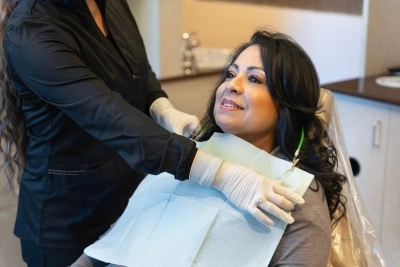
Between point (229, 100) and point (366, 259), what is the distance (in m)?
0.55

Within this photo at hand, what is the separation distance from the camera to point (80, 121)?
46.5 inches

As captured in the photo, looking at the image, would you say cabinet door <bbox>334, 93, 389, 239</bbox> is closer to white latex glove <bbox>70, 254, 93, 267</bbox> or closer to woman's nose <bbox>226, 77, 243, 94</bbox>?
woman's nose <bbox>226, 77, 243, 94</bbox>

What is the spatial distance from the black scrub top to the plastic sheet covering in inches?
18.5

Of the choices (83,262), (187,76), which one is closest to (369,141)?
(187,76)

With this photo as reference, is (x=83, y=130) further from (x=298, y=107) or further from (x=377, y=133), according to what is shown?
(x=377, y=133)

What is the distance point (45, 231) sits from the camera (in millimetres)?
1472

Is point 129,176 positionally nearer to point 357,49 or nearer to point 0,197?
point 0,197

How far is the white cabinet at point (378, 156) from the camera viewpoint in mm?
2172

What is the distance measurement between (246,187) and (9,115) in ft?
2.42

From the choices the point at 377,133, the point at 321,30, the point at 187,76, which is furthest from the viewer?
the point at 321,30

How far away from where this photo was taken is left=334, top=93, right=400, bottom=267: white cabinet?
2.17m

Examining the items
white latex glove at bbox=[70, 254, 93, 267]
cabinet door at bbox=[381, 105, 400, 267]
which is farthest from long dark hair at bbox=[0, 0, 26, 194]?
cabinet door at bbox=[381, 105, 400, 267]

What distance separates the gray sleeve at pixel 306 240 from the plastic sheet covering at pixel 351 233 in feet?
0.53

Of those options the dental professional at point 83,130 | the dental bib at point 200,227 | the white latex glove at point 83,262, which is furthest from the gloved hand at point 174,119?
the white latex glove at point 83,262
